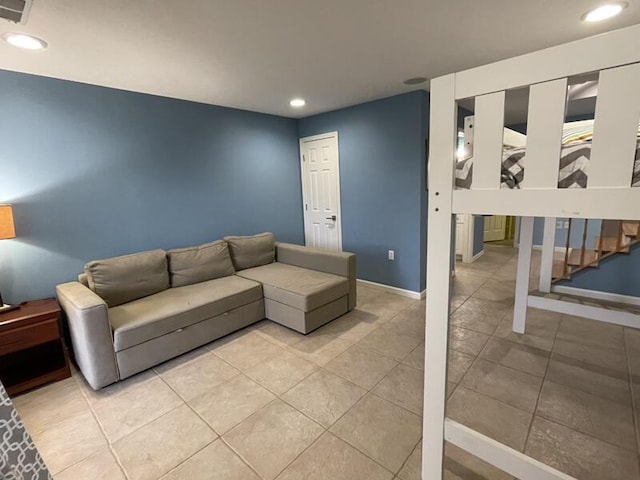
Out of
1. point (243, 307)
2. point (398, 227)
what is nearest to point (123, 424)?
point (243, 307)

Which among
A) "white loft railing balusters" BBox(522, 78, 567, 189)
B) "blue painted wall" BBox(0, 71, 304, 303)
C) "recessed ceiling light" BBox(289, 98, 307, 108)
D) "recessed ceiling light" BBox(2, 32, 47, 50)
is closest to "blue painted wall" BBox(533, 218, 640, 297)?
"blue painted wall" BBox(0, 71, 304, 303)

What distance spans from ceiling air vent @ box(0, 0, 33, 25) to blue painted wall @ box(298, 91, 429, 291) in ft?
9.63

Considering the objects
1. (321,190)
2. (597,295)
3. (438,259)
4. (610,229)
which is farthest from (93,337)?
(610,229)

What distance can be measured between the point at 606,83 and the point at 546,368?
6.79 ft

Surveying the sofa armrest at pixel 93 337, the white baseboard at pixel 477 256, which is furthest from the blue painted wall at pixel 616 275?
the sofa armrest at pixel 93 337

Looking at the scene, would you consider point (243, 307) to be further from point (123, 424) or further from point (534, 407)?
point (534, 407)

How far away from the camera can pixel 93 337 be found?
2006 millimetres

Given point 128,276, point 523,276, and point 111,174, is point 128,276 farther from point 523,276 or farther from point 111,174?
point 523,276

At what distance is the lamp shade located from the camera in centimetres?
205

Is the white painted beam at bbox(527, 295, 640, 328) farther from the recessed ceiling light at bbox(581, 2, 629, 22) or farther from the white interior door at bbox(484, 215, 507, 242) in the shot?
the white interior door at bbox(484, 215, 507, 242)

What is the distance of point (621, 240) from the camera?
3.04 metres

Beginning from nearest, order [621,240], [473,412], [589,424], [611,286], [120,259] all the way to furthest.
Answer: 1. [589,424]
2. [473,412]
3. [120,259]
4. [621,240]
5. [611,286]

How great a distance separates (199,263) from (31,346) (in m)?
1.35

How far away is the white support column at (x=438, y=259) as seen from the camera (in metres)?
1.05
